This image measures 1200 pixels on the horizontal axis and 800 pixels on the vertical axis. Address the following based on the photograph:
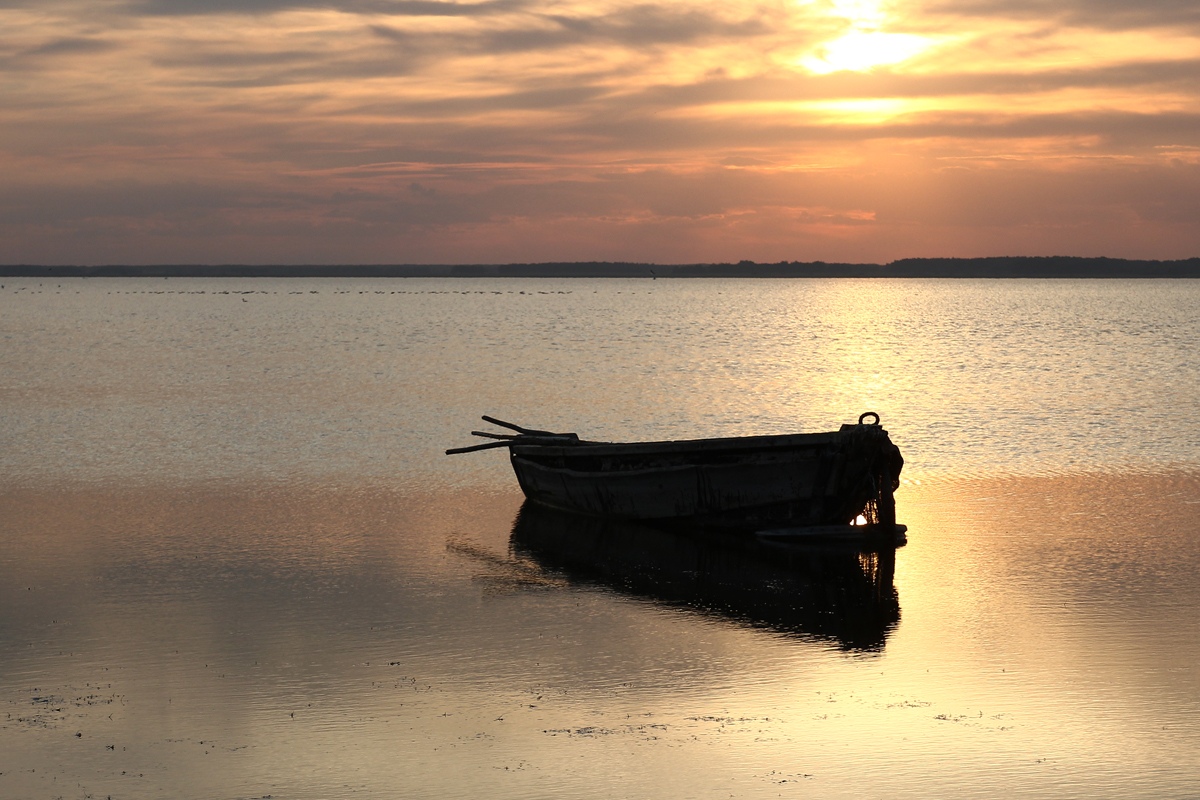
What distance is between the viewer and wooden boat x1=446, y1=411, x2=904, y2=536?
20.3 meters

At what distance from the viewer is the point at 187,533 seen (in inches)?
811

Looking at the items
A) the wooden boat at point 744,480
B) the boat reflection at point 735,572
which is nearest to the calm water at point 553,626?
the boat reflection at point 735,572

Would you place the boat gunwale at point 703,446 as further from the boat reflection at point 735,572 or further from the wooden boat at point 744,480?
the boat reflection at point 735,572

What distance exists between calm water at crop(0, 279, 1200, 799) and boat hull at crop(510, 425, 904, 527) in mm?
785

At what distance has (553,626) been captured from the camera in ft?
49.5

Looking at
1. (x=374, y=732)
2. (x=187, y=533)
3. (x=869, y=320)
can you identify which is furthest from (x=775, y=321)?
(x=374, y=732)

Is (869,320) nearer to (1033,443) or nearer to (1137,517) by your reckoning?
(1033,443)

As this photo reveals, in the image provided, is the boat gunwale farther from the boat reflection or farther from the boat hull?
the boat reflection

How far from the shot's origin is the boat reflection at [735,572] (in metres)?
15.5

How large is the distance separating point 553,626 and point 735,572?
4092 millimetres

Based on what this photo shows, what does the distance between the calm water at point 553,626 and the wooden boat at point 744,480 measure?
30.3 inches

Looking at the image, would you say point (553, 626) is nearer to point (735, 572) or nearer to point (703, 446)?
point (735, 572)

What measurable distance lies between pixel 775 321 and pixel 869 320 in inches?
510

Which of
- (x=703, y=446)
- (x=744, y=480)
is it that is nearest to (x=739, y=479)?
(x=744, y=480)
